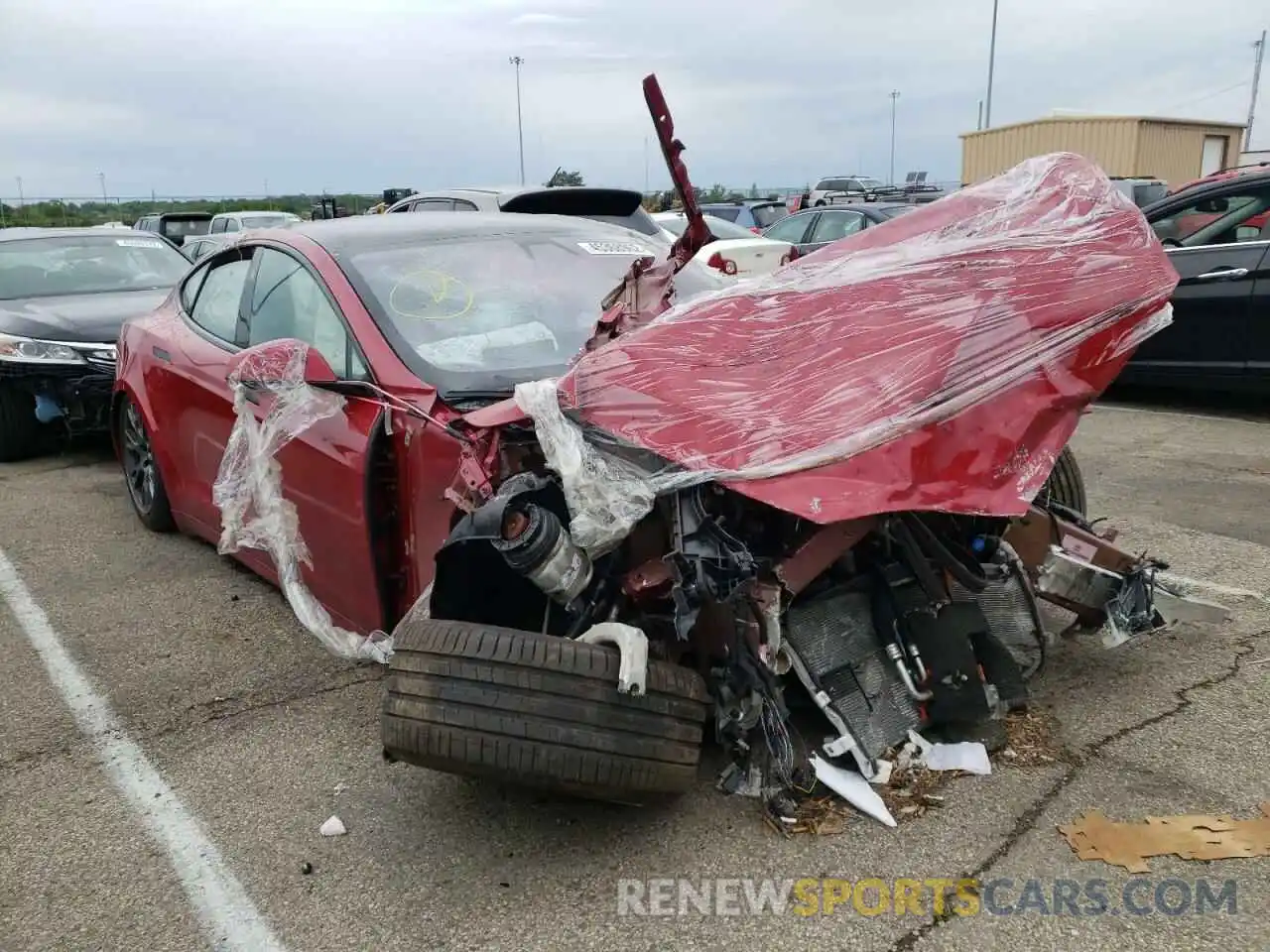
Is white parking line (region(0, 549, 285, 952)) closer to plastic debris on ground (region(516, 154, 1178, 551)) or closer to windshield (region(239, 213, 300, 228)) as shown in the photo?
plastic debris on ground (region(516, 154, 1178, 551))

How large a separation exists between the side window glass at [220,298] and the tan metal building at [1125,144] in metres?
23.0

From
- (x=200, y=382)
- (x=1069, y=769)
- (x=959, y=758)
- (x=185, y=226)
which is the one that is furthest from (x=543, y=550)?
(x=185, y=226)

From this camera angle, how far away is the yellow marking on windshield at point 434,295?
3475 mm

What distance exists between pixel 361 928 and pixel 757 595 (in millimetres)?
1178

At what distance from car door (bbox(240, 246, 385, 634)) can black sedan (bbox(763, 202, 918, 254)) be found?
9.08 metres

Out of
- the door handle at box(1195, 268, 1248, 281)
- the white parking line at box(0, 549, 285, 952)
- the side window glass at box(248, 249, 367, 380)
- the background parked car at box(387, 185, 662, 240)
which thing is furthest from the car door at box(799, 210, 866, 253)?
the white parking line at box(0, 549, 285, 952)

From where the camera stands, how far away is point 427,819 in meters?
2.77

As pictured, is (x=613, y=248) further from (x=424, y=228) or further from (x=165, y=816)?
(x=165, y=816)

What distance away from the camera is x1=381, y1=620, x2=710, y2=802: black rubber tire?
7.77 ft

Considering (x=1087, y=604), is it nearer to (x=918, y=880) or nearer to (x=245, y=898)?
(x=918, y=880)

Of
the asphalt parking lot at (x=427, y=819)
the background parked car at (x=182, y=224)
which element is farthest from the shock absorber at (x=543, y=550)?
the background parked car at (x=182, y=224)

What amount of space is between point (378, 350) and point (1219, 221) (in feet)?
20.5

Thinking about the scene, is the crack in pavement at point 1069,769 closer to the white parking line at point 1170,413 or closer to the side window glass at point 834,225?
the white parking line at point 1170,413

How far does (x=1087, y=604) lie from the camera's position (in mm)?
3223
